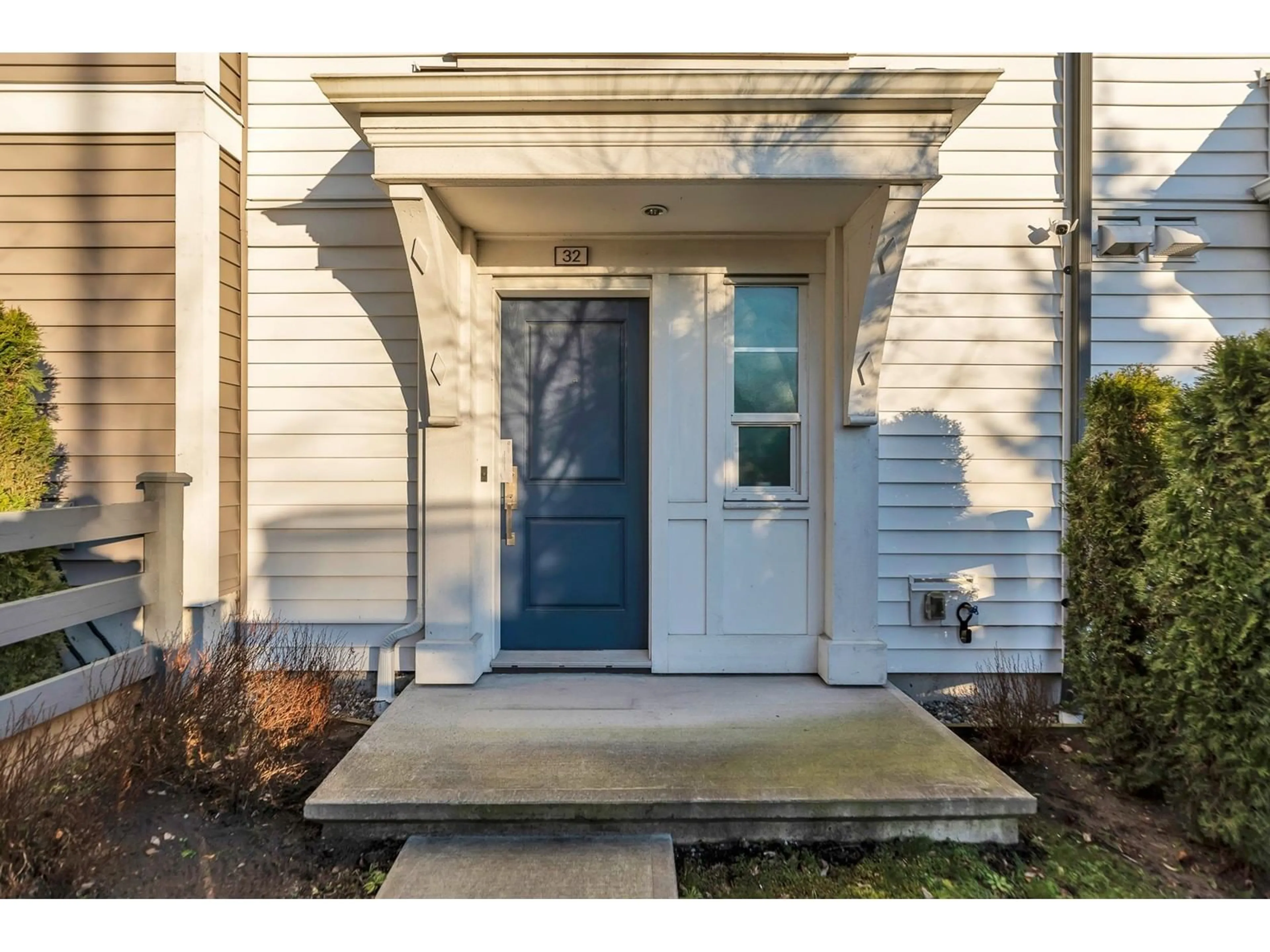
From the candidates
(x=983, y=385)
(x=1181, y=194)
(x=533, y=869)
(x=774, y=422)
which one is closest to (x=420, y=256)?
(x=774, y=422)

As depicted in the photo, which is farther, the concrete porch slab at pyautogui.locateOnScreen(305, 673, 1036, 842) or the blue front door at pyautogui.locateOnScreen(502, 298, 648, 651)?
the blue front door at pyautogui.locateOnScreen(502, 298, 648, 651)

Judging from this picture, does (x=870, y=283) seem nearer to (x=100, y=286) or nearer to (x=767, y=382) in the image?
(x=767, y=382)

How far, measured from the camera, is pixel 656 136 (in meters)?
2.67

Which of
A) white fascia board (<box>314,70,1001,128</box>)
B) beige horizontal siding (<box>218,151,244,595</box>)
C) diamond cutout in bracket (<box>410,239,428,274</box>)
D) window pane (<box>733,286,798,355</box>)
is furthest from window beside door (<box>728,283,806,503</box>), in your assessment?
beige horizontal siding (<box>218,151,244,595</box>)

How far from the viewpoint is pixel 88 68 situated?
10.5 ft

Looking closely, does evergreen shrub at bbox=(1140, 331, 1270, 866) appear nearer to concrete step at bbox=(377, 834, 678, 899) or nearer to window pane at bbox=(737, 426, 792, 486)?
window pane at bbox=(737, 426, 792, 486)

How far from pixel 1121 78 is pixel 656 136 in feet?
8.83

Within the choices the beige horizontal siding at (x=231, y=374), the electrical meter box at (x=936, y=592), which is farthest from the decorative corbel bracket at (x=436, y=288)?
the electrical meter box at (x=936, y=592)

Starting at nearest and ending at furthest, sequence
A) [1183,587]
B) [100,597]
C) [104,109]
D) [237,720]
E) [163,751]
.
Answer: [1183,587] → [163,751] → [237,720] → [100,597] → [104,109]

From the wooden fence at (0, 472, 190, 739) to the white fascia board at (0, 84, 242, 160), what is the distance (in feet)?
5.55

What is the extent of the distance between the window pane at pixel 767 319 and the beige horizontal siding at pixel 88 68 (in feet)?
9.76

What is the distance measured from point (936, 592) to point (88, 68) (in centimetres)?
498

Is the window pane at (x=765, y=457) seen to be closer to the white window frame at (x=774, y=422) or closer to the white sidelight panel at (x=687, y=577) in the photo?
the white window frame at (x=774, y=422)

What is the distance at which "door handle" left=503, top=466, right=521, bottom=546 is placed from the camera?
3455 mm
